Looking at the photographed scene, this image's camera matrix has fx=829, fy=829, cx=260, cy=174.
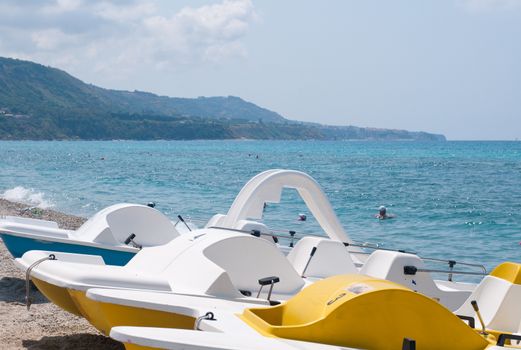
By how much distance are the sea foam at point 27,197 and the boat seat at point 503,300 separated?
2205 cm

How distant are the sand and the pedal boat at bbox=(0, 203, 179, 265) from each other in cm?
62

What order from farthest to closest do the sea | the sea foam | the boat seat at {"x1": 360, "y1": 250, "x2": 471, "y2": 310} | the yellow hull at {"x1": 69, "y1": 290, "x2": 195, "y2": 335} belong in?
the sea foam
the sea
the boat seat at {"x1": 360, "y1": 250, "x2": 471, "y2": 310}
the yellow hull at {"x1": 69, "y1": 290, "x2": 195, "y2": 335}

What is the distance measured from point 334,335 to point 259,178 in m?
5.99

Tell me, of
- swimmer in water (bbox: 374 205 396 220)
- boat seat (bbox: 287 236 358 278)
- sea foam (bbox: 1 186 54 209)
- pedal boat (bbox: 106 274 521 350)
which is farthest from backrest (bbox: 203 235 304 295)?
sea foam (bbox: 1 186 54 209)

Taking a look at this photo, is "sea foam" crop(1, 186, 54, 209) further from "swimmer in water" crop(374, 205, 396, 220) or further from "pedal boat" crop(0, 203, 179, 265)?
"pedal boat" crop(0, 203, 179, 265)

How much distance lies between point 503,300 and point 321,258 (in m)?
2.59

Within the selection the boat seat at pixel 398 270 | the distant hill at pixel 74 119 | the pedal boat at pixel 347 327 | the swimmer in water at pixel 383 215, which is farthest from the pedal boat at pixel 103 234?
the distant hill at pixel 74 119

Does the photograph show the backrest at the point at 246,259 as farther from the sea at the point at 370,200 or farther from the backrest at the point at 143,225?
the sea at the point at 370,200

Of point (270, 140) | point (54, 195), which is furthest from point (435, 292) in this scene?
point (270, 140)

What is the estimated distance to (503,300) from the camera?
7.52m

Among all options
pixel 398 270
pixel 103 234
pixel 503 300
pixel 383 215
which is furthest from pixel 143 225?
pixel 383 215

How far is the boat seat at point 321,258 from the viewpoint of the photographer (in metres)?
9.52

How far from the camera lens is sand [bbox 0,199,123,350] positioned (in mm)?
7840

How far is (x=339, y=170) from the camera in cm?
5894
